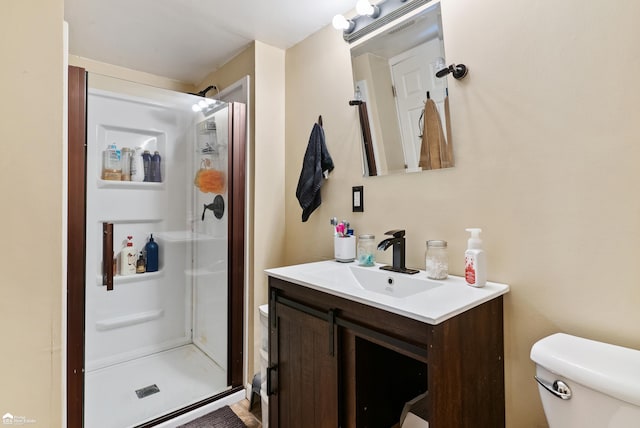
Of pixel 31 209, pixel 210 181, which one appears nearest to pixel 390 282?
pixel 31 209

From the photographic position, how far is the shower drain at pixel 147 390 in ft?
6.26

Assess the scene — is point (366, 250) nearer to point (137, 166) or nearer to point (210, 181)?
point (210, 181)

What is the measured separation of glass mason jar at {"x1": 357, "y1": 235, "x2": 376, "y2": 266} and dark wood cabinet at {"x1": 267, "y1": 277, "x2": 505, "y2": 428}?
0.38 metres

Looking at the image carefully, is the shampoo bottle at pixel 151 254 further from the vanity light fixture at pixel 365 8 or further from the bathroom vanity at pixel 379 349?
the vanity light fixture at pixel 365 8

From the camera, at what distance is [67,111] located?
1450mm

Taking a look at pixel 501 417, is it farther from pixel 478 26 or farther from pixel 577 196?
pixel 478 26

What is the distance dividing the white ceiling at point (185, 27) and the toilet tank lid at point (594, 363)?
1.66m

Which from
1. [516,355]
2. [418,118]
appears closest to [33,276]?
[418,118]

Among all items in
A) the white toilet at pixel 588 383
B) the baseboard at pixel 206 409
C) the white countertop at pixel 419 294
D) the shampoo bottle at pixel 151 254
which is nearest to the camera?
the white toilet at pixel 588 383

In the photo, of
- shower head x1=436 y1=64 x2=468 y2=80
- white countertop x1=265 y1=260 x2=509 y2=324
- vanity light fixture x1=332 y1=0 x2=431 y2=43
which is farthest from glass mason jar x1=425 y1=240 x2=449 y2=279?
vanity light fixture x1=332 y1=0 x2=431 y2=43

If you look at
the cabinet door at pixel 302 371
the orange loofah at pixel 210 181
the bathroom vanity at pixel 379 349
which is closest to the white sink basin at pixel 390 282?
the bathroom vanity at pixel 379 349

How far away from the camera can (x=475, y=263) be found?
1081mm

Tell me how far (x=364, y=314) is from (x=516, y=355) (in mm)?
553

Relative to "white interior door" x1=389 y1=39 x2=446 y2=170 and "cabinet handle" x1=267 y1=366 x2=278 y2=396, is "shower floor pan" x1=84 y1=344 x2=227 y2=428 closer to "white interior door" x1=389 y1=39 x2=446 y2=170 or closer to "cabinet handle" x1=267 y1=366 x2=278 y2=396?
"cabinet handle" x1=267 y1=366 x2=278 y2=396
